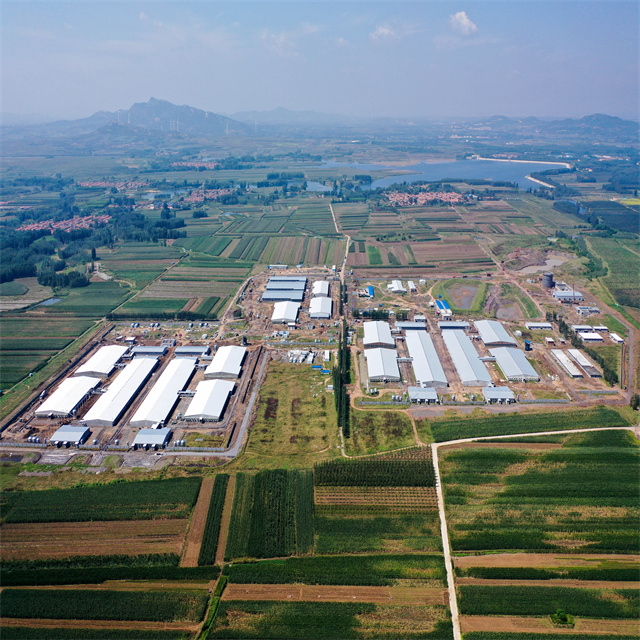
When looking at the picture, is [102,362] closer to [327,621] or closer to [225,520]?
[225,520]

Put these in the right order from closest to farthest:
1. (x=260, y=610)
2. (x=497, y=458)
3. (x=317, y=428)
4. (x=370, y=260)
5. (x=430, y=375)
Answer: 1. (x=260, y=610)
2. (x=497, y=458)
3. (x=317, y=428)
4. (x=430, y=375)
5. (x=370, y=260)

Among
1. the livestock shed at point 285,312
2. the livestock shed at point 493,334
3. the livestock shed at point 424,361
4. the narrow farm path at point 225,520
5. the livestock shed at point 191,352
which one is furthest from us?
the livestock shed at point 285,312

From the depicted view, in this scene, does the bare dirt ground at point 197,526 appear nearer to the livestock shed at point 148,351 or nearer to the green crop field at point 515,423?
the green crop field at point 515,423

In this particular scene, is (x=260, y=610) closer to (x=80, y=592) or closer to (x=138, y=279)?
(x=80, y=592)

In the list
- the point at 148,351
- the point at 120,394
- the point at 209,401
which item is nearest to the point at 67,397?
the point at 120,394

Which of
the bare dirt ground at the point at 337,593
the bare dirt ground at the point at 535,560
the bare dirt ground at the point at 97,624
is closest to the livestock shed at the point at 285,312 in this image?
the bare dirt ground at the point at 337,593

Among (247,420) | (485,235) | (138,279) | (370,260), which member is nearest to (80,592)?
(247,420)

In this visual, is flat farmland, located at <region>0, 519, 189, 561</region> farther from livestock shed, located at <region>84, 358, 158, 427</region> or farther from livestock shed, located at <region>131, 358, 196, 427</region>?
livestock shed, located at <region>84, 358, 158, 427</region>
